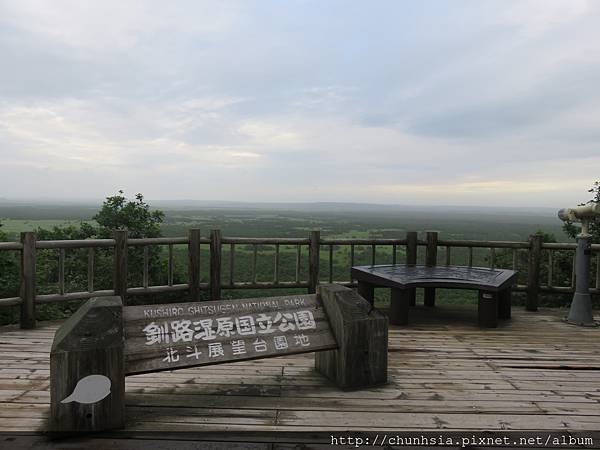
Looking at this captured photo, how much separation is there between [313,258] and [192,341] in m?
3.35

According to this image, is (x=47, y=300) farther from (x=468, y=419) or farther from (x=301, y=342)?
Result: (x=468, y=419)

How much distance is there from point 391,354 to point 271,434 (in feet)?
6.10

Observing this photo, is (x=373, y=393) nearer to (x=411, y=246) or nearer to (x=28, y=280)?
(x=411, y=246)

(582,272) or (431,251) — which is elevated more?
(431,251)

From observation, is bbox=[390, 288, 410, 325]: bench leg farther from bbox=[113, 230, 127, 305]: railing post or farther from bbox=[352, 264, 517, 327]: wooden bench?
bbox=[113, 230, 127, 305]: railing post

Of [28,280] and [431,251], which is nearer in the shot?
[28,280]

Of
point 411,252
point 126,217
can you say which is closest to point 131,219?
point 126,217

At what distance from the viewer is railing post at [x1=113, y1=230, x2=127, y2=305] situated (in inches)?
199

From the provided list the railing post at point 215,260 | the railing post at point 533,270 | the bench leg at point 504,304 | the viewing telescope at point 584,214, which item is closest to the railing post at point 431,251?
the bench leg at point 504,304

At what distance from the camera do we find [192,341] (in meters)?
2.83

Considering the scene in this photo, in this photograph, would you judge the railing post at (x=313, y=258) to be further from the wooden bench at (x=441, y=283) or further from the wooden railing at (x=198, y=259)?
the wooden bench at (x=441, y=283)

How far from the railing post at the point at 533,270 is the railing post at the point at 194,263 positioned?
440cm

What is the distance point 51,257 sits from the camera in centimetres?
1211

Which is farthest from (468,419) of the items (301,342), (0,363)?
(0,363)
